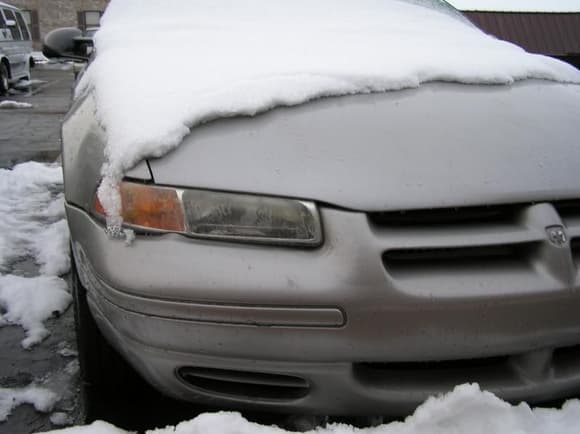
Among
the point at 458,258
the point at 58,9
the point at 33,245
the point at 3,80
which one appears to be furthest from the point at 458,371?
the point at 58,9

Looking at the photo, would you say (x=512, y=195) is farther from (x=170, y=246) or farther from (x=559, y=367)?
(x=170, y=246)

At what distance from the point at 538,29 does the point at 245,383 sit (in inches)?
520

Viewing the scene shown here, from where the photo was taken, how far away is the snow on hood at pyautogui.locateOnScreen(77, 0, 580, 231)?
1.45 meters

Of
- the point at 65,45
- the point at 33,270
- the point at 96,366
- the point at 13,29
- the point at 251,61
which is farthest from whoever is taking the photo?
the point at 13,29

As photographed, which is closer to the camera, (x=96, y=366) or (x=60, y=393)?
(x=96, y=366)

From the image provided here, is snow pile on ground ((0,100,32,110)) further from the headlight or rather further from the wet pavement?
the headlight

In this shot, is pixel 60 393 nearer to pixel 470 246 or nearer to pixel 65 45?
pixel 470 246

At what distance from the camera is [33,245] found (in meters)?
3.21

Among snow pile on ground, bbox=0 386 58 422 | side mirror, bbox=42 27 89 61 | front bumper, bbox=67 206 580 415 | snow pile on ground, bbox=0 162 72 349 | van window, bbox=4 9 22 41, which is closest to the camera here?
front bumper, bbox=67 206 580 415

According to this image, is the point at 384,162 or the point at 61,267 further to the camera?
the point at 61,267

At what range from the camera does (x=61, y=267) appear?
9.34ft

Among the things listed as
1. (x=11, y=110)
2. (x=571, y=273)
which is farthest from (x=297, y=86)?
(x=11, y=110)

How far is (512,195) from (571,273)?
0.22 metres

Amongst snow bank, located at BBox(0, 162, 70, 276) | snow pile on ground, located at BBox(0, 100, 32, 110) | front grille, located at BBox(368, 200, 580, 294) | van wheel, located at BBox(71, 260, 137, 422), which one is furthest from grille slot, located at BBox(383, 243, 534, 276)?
snow pile on ground, located at BBox(0, 100, 32, 110)
